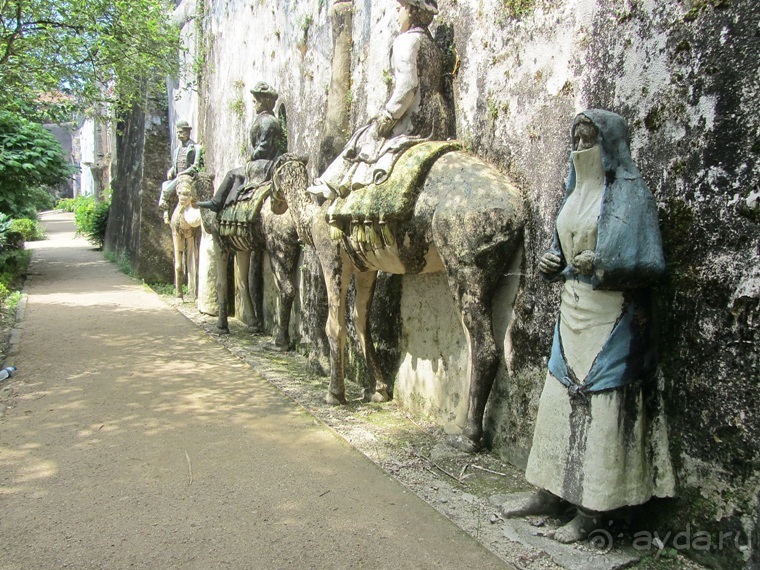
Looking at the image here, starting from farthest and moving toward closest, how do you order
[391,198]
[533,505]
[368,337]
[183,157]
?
[183,157]
[368,337]
[391,198]
[533,505]

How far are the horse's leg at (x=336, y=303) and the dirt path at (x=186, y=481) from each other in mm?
377

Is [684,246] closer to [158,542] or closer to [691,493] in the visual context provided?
[691,493]

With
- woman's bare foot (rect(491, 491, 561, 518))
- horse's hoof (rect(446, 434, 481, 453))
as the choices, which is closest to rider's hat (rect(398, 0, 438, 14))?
horse's hoof (rect(446, 434, 481, 453))

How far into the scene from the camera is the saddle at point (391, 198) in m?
4.47

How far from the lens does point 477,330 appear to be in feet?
13.9

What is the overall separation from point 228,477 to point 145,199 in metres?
11.7

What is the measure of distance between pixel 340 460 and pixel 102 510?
1.45 metres

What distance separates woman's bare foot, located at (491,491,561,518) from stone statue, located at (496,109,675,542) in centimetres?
24

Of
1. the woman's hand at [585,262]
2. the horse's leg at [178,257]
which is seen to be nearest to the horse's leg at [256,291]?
the horse's leg at [178,257]

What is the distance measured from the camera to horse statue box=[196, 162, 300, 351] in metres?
7.61

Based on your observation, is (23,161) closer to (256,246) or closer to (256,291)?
(256,291)

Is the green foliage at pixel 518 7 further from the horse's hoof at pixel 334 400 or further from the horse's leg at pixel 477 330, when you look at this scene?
the horse's hoof at pixel 334 400

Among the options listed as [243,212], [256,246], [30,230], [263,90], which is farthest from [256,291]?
[30,230]

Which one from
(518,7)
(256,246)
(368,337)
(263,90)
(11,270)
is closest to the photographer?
(518,7)
